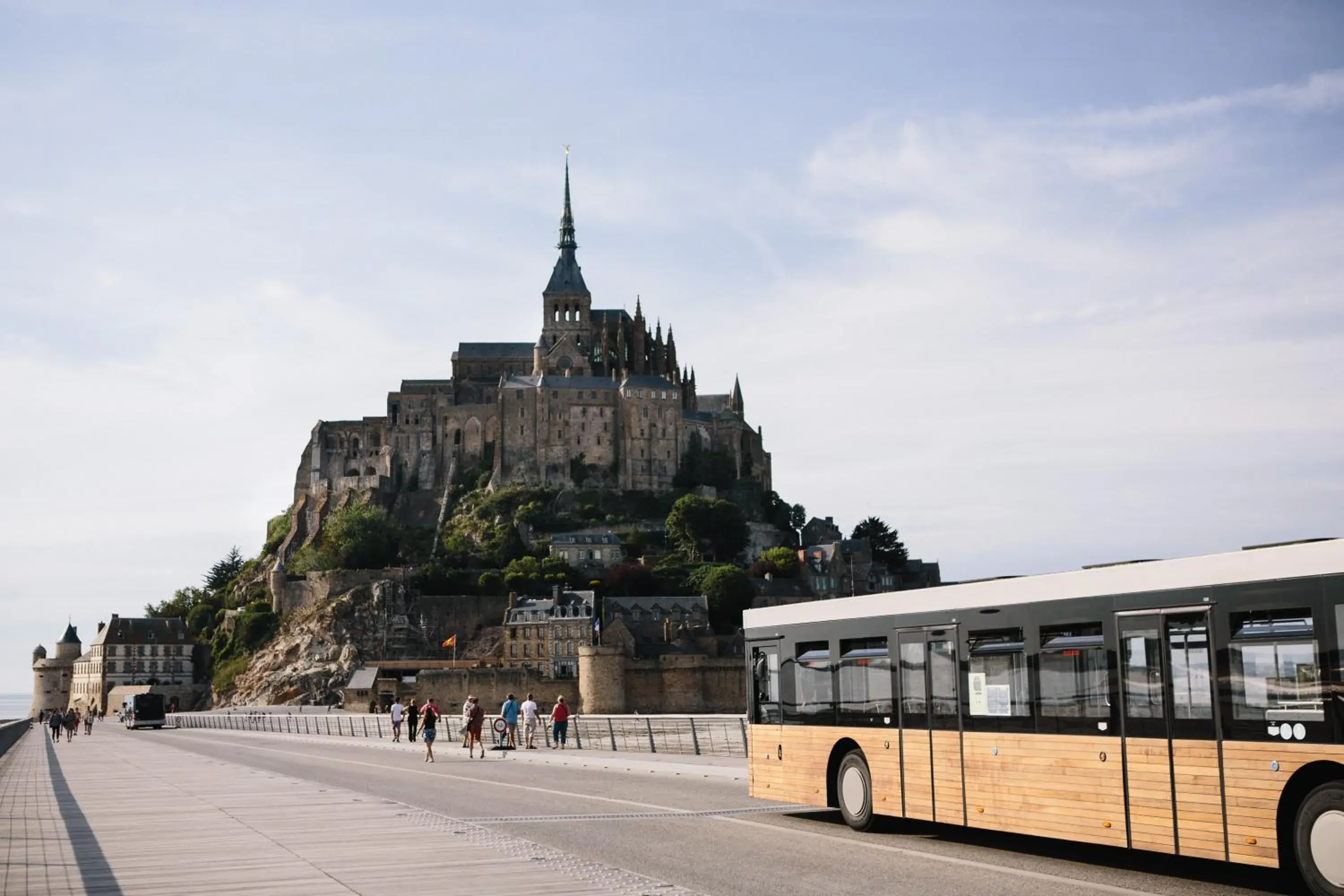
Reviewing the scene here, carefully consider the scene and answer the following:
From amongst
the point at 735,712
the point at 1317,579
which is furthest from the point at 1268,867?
the point at 735,712

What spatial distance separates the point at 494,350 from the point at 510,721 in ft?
344

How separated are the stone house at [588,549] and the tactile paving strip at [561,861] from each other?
90.4m

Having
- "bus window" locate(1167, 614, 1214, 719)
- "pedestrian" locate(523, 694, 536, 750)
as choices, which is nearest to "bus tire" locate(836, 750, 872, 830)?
"bus window" locate(1167, 614, 1214, 719)

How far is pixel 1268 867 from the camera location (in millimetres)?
11180

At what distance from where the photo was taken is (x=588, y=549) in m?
108

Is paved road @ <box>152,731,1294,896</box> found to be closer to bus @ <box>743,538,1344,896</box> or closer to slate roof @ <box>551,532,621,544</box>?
bus @ <box>743,538,1344,896</box>

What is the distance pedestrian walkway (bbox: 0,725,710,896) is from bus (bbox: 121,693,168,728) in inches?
1988

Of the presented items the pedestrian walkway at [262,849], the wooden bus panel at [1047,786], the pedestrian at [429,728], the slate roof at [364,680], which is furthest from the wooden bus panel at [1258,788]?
the slate roof at [364,680]

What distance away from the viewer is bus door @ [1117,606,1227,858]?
10.9 m

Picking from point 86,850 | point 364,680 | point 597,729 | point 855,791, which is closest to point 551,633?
point 364,680

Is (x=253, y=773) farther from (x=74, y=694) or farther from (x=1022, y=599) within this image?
(x=74, y=694)

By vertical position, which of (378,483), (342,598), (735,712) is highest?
(378,483)

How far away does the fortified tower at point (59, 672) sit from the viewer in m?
138

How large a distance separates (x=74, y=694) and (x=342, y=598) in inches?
1777
